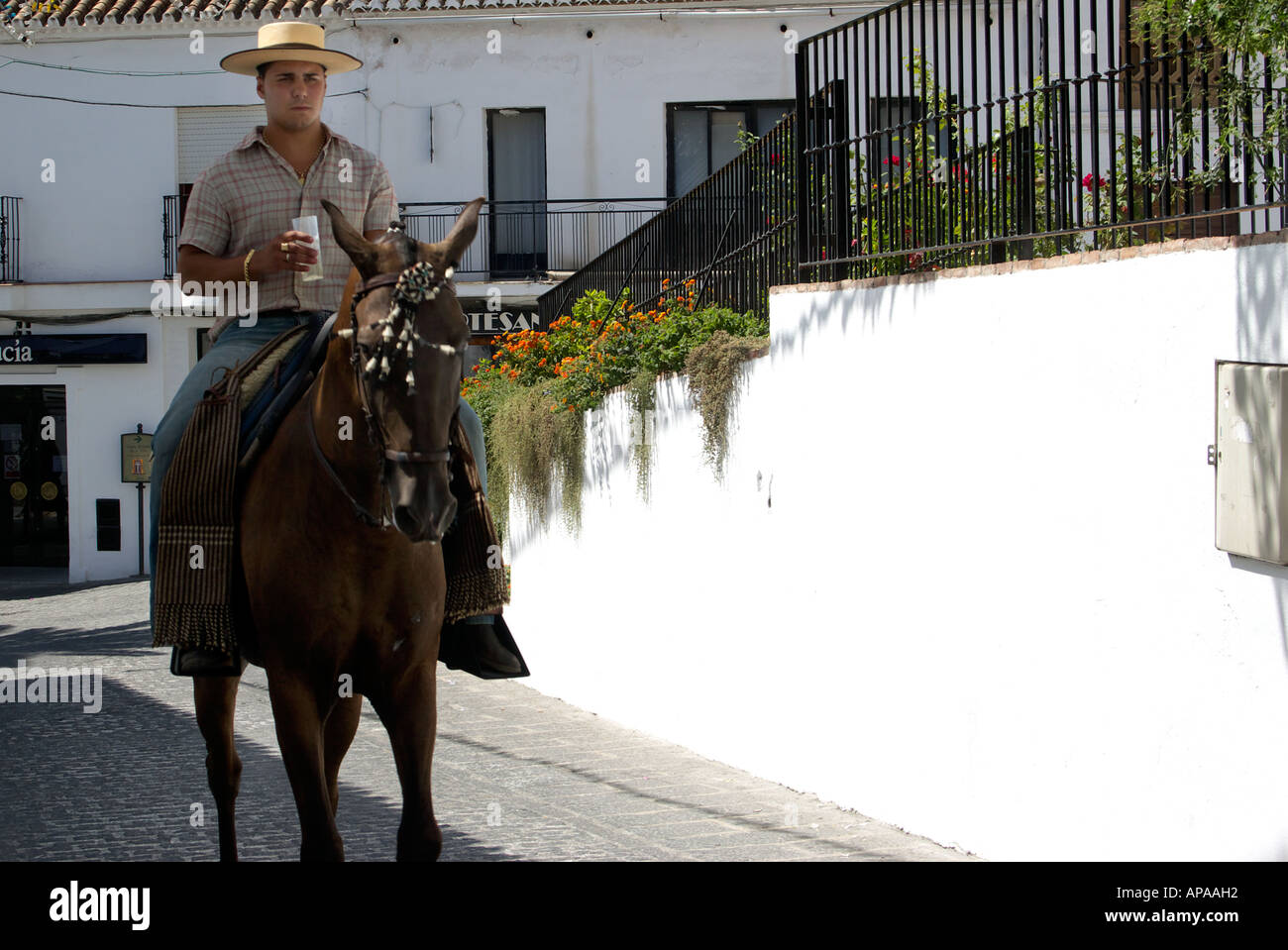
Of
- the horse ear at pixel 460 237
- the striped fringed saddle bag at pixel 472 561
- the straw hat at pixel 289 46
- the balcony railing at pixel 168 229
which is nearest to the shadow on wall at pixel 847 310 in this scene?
the striped fringed saddle bag at pixel 472 561

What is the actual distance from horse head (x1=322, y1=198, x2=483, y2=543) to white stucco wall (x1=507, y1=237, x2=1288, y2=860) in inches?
106

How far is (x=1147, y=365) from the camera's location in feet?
17.6

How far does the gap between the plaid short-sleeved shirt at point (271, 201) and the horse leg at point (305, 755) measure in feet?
5.46

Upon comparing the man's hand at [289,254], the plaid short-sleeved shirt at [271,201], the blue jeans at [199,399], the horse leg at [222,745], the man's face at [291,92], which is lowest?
the horse leg at [222,745]

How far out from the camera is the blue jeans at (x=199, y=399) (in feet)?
17.1

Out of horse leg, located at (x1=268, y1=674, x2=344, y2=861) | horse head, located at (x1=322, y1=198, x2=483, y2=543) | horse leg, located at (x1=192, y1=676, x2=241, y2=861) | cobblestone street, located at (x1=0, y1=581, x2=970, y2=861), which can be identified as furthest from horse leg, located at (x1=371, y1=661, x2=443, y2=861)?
cobblestone street, located at (x1=0, y1=581, x2=970, y2=861)

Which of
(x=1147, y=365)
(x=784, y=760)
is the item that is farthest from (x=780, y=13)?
(x=1147, y=365)

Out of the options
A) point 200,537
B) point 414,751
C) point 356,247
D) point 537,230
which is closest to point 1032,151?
point 356,247

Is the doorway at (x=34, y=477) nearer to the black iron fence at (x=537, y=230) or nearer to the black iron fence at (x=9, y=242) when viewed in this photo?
the black iron fence at (x=9, y=242)

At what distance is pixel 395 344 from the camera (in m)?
3.96

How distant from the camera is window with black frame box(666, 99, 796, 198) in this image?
923 inches

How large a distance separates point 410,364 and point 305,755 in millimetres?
1409

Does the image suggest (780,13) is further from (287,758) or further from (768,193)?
(287,758)

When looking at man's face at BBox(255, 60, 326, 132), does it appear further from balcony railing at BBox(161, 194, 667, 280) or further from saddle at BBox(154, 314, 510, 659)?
balcony railing at BBox(161, 194, 667, 280)
